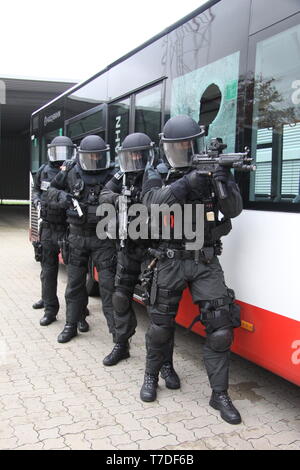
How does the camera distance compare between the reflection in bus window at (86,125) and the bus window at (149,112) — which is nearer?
the bus window at (149,112)

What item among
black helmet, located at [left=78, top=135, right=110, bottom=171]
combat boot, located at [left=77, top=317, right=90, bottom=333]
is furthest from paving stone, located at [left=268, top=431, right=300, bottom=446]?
black helmet, located at [left=78, top=135, right=110, bottom=171]

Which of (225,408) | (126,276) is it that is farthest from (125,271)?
(225,408)

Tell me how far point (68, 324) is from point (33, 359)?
57 centimetres

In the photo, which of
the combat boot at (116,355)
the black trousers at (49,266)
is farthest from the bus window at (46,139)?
the combat boot at (116,355)

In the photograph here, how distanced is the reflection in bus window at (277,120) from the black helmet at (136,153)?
870 mm

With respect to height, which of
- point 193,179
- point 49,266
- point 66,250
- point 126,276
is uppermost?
point 193,179

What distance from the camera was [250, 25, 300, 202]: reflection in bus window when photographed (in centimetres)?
260

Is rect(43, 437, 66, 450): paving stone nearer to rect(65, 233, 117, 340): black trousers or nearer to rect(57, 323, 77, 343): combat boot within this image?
rect(65, 233, 117, 340): black trousers

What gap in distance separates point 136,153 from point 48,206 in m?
1.60

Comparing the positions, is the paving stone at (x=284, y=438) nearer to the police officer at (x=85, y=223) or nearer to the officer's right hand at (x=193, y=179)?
the officer's right hand at (x=193, y=179)

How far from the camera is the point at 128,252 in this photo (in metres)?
3.61

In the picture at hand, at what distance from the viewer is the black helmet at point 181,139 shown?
2844 mm

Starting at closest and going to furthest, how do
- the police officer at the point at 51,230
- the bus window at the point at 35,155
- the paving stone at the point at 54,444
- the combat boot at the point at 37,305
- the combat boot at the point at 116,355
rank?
the paving stone at the point at 54,444
the combat boot at the point at 116,355
the police officer at the point at 51,230
the combat boot at the point at 37,305
the bus window at the point at 35,155

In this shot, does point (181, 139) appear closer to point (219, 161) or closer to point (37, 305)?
point (219, 161)
